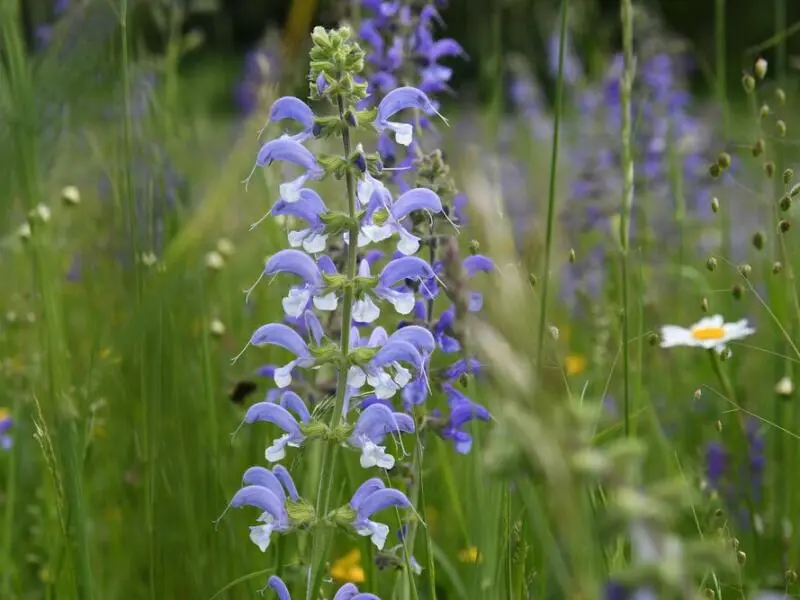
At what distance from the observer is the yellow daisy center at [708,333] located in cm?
190

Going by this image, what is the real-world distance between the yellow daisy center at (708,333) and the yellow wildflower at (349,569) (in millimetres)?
713

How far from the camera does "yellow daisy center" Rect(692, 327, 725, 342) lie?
190 cm

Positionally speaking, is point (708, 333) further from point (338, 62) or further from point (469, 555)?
point (338, 62)

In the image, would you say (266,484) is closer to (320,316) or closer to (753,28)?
(320,316)

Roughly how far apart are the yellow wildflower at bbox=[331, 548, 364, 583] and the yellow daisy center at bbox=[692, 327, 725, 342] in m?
0.71

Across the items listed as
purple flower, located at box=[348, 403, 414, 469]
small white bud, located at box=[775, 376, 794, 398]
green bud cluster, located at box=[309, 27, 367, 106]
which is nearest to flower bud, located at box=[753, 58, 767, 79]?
small white bud, located at box=[775, 376, 794, 398]

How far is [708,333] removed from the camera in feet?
6.35

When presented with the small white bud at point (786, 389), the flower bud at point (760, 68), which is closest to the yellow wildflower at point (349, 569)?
the small white bud at point (786, 389)

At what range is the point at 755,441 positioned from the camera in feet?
7.75

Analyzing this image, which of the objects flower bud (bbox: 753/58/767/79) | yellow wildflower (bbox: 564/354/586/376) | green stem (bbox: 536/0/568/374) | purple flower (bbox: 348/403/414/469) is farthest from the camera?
yellow wildflower (bbox: 564/354/586/376)

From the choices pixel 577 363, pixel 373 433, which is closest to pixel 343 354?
pixel 373 433

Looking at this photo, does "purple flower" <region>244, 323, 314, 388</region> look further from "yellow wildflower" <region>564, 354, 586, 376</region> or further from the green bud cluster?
"yellow wildflower" <region>564, 354, 586, 376</region>

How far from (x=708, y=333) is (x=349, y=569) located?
78 centimetres

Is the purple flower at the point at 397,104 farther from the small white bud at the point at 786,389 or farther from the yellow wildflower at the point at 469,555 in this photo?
the small white bud at the point at 786,389
